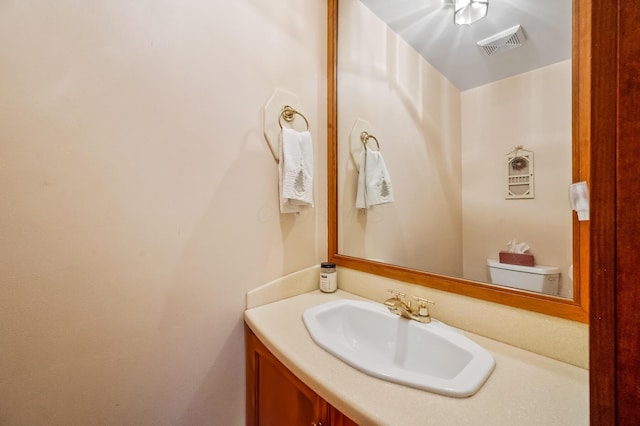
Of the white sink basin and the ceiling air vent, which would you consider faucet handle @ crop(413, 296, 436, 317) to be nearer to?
the white sink basin

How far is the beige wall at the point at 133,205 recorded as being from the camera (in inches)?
24.0

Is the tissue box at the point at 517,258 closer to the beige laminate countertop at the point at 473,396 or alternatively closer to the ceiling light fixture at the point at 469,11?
the beige laminate countertop at the point at 473,396

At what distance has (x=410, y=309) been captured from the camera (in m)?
0.87

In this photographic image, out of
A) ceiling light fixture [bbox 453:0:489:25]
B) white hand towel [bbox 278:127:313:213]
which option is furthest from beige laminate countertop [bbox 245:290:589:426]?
ceiling light fixture [bbox 453:0:489:25]

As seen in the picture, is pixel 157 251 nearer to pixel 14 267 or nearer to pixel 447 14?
pixel 14 267

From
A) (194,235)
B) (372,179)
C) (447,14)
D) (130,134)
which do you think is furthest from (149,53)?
(447,14)

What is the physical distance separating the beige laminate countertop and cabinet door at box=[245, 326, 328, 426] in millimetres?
80

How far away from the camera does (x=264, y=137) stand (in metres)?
1.02

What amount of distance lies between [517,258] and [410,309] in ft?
1.24

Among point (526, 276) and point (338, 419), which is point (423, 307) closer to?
point (526, 276)

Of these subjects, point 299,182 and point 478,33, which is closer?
point 478,33

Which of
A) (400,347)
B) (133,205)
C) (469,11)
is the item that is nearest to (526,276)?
(400,347)

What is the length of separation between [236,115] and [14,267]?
759 millimetres

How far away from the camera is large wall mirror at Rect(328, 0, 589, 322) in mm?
667
